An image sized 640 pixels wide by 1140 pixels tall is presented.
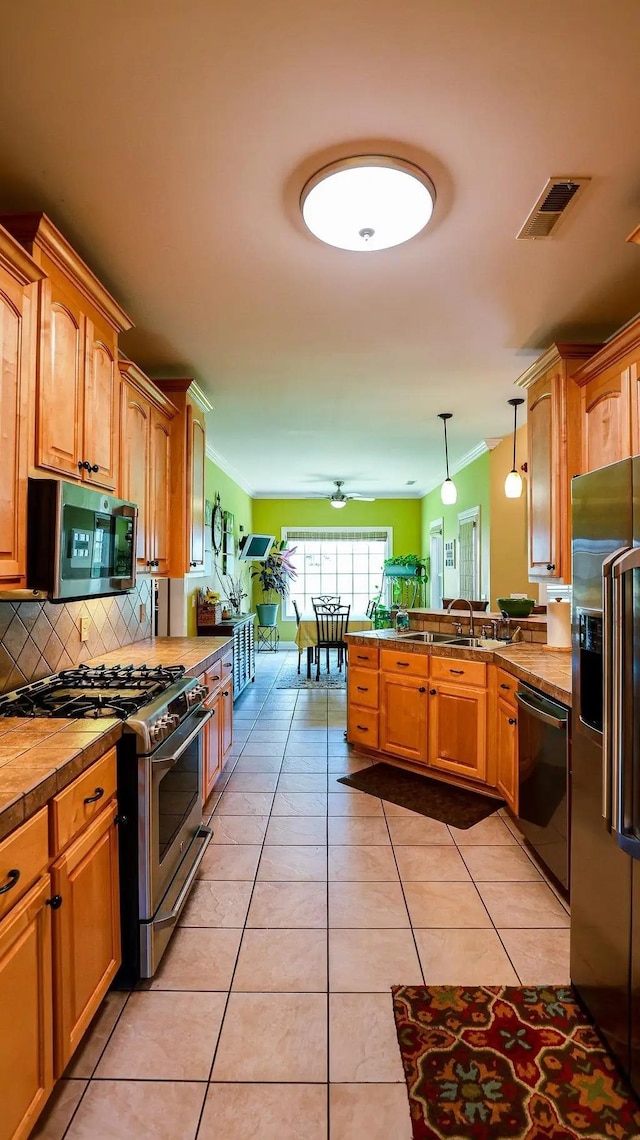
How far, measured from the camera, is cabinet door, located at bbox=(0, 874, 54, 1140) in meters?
1.05

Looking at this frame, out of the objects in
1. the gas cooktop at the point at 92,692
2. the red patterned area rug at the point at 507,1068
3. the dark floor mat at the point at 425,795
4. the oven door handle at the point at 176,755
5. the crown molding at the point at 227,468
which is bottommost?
the red patterned area rug at the point at 507,1068

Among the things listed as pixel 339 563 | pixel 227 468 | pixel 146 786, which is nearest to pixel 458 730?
pixel 146 786

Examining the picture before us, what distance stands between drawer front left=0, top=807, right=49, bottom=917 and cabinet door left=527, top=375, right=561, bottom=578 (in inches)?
101

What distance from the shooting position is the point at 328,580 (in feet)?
30.8

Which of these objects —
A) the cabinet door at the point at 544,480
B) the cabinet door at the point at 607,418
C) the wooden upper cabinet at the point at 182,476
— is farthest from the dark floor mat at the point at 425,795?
the cabinet door at the point at 607,418

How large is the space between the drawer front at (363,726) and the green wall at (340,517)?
540cm

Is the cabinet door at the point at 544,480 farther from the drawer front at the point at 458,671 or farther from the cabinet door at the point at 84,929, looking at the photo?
the cabinet door at the point at 84,929

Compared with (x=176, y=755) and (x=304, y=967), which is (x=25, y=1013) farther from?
(x=304, y=967)

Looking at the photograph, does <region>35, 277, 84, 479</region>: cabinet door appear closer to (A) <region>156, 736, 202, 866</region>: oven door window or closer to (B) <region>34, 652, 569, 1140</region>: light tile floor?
(A) <region>156, 736, 202, 866</region>: oven door window

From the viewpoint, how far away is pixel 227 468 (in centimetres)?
662

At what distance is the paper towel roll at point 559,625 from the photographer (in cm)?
306

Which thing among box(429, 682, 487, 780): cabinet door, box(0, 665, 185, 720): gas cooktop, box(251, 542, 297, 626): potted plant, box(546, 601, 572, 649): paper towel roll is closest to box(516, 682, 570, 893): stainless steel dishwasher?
box(429, 682, 487, 780): cabinet door

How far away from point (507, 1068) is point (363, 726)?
2.38m

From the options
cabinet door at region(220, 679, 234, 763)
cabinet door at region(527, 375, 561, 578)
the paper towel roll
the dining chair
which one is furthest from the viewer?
the dining chair
